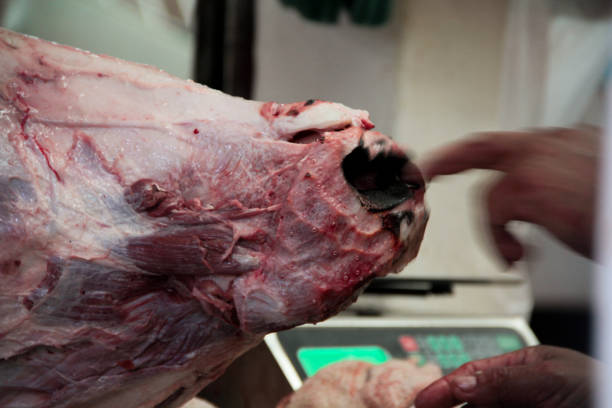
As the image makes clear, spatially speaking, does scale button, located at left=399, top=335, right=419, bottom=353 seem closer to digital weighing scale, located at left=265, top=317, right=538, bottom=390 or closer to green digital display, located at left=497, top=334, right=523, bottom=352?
digital weighing scale, located at left=265, top=317, right=538, bottom=390

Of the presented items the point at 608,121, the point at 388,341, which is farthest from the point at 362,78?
the point at 608,121

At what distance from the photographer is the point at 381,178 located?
772 mm

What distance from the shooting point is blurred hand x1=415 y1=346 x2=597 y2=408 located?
Result: 567 millimetres

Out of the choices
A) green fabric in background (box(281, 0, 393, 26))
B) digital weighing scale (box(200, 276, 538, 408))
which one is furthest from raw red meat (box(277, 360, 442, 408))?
green fabric in background (box(281, 0, 393, 26))

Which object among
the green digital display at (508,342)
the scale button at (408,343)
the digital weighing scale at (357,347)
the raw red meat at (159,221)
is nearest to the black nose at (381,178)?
the raw red meat at (159,221)

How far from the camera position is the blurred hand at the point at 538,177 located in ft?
1.65

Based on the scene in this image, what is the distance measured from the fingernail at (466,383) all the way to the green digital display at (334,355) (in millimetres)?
555

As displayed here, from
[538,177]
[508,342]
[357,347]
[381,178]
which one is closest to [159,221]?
[381,178]

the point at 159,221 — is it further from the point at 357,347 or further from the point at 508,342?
the point at 508,342

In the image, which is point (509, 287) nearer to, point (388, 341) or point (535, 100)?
point (388, 341)

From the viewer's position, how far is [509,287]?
197 cm

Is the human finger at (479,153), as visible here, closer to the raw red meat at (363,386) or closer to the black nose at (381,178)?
the black nose at (381,178)

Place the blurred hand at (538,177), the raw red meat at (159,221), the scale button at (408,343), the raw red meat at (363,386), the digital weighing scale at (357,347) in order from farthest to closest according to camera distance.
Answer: the scale button at (408,343)
the digital weighing scale at (357,347)
the raw red meat at (363,386)
the raw red meat at (159,221)
the blurred hand at (538,177)

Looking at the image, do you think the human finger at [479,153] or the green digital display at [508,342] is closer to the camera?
the human finger at [479,153]
